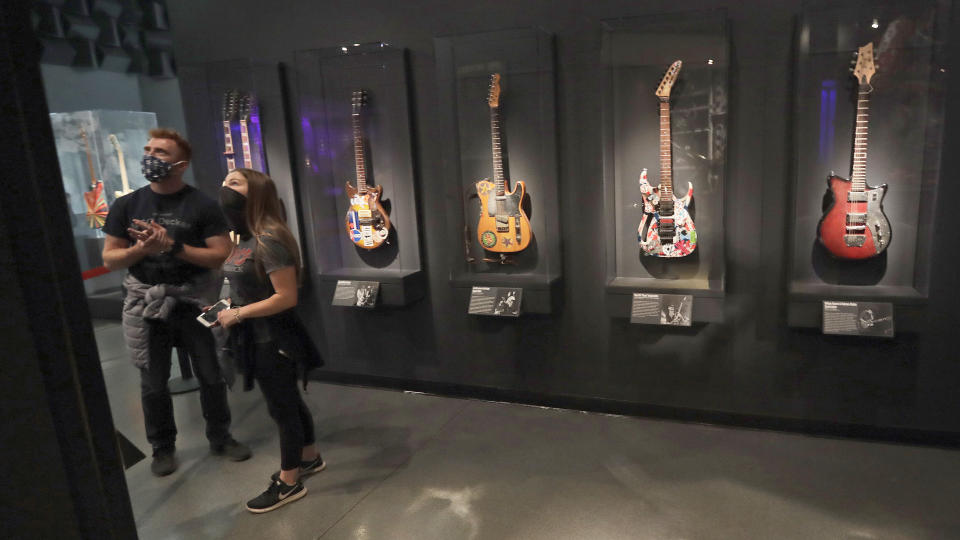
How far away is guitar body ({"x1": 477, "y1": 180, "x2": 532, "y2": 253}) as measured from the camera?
335 centimetres

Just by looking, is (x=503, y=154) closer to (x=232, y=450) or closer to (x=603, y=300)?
(x=603, y=300)

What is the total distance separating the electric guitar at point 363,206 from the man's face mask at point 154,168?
1.13 metres

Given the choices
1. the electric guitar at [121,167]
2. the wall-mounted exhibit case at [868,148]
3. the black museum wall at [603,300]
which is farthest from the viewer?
the electric guitar at [121,167]

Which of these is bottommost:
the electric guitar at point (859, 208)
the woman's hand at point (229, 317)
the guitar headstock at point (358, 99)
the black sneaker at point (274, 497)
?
the black sneaker at point (274, 497)

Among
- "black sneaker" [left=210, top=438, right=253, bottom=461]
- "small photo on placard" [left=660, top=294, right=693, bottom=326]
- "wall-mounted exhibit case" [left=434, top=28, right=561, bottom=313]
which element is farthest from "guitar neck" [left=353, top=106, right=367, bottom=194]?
"small photo on placard" [left=660, top=294, right=693, bottom=326]

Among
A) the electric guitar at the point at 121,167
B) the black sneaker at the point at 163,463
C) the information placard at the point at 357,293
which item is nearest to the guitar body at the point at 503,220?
the information placard at the point at 357,293

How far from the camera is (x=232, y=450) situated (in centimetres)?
315

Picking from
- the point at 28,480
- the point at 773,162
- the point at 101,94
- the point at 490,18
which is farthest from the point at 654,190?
the point at 28,480

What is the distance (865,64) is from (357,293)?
2.83 m

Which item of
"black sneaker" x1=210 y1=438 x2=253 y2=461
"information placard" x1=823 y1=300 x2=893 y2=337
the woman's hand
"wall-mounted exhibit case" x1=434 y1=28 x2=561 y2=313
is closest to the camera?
the woman's hand

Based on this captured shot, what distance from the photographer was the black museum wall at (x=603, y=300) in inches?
113

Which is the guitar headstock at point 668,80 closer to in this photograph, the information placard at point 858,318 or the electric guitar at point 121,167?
the information placard at point 858,318

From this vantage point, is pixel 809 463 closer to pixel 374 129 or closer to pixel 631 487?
pixel 631 487

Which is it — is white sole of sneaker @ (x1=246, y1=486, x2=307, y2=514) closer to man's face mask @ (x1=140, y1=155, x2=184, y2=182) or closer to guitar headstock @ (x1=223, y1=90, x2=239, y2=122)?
man's face mask @ (x1=140, y1=155, x2=184, y2=182)
